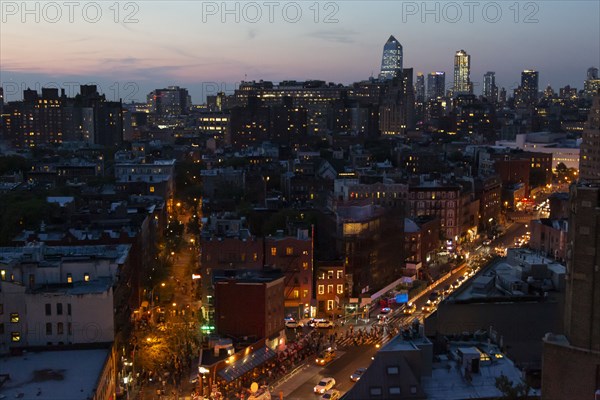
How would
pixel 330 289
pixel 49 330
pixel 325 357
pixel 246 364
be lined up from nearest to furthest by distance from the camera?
1. pixel 49 330
2. pixel 246 364
3. pixel 325 357
4. pixel 330 289

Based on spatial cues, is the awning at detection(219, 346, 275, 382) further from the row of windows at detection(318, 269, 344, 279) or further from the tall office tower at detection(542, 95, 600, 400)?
the tall office tower at detection(542, 95, 600, 400)

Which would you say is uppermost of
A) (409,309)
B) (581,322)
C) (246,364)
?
(581,322)

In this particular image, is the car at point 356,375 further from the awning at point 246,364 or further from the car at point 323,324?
the car at point 323,324

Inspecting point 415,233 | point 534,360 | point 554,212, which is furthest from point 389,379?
point 554,212

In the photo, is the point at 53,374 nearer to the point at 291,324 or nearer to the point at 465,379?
the point at 465,379

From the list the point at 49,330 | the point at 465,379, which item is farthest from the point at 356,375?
the point at 49,330
